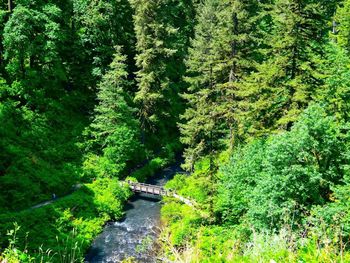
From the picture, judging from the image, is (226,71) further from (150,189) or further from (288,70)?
(150,189)

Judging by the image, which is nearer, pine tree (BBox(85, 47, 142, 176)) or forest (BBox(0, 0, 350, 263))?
forest (BBox(0, 0, 350, 263))

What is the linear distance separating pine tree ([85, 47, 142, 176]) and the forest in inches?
6.3

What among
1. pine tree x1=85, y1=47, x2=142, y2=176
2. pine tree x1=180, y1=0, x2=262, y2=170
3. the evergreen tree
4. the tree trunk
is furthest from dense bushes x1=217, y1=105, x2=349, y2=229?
the tree trunk

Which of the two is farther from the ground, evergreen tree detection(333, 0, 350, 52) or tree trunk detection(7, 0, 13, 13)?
tree trunk detection(7, 0, 13, 13)

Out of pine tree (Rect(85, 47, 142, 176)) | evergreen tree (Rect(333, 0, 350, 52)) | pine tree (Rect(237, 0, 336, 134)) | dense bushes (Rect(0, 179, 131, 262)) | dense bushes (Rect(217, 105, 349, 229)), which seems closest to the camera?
dense bushes (Rect(217, 105, 349, 229))

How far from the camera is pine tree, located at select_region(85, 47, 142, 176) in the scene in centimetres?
3547

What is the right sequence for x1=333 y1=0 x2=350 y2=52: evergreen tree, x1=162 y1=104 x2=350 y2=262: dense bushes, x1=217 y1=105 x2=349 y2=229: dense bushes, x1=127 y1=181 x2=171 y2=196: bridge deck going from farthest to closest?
x1=333 y1=0 x2=350 y2=52: evergreen tree → x1=127 y1=181 x2=171 y2=196: bridge deck → x1=217 y1=105 x2=349 y2=229: dense bushes → x1=162 y1=104 x2=350 y2=262: dense bushes

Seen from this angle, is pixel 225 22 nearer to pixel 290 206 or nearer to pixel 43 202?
pixel 290 206

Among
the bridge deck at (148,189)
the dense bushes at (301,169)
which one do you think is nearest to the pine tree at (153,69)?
the bridge deck at (148,189)

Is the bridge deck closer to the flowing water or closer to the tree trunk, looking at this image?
the flowing water

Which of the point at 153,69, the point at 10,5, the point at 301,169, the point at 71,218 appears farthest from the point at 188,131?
the point at 10,5

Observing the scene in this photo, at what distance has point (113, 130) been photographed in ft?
118

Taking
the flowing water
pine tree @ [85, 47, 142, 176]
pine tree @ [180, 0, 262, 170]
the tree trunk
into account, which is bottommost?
the flowing water

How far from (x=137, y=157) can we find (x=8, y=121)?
1393 centimetres
